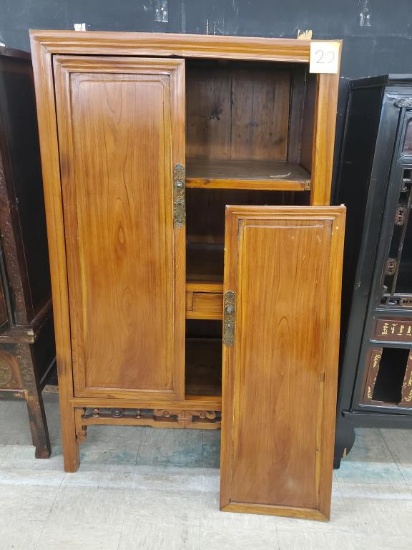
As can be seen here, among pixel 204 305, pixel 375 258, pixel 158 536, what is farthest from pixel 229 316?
pixel 158 536

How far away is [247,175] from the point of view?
1581 millimetres

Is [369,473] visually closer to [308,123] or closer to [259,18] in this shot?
[308,123]

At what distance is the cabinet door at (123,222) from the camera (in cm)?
139

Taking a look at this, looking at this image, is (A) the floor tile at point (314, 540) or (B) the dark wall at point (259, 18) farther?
(B) the dark wall at point (259, 18)

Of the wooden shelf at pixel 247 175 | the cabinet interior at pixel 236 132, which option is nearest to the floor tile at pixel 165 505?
the cabinet interior at pixel 236 132

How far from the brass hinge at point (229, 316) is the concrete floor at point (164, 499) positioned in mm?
616

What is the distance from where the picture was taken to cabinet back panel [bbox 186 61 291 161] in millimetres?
1841

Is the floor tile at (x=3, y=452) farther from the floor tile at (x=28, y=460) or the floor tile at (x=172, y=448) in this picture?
the floor tile at (x=172, y=448)

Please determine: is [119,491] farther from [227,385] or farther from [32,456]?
[227,385]

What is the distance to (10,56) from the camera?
1555mm

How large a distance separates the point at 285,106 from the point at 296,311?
0.88 m

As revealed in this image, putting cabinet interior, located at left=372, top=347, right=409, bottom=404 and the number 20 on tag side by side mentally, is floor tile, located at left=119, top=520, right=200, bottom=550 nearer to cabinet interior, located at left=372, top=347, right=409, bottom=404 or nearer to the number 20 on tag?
cabinet interior, located at left=372, top=347, right=409, bottom=404

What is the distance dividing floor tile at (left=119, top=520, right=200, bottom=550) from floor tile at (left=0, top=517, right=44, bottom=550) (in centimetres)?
28

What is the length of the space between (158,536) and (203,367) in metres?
0.63
